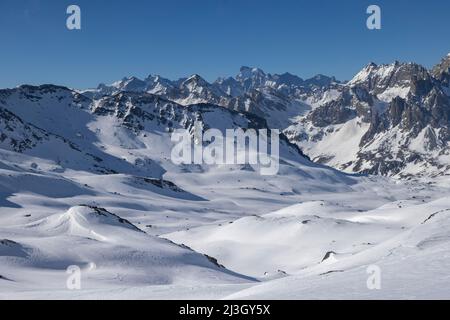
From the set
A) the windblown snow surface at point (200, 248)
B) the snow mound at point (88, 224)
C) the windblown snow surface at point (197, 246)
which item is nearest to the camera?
the windblown snow surface at point (200, 248)

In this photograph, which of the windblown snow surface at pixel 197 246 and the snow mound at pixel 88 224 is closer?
the windblown snow surface at pixel 197 246

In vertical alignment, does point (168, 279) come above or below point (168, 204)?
below

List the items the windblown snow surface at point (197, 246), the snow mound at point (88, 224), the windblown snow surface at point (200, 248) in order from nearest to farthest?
the windblown snow surface at point (200, 248) → the windblown snow surface at point (197, 246) → the snow mound at point (88, 224)

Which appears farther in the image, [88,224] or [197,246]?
[197,246]

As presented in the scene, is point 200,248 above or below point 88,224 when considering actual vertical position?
below

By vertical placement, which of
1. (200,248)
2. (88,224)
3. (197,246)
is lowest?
(200,248)

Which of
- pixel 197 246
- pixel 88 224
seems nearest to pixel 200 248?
pixel 197 246

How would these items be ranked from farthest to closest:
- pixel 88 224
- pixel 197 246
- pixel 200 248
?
pixel 197 246 < pixel 200 248 < pixel 88 224

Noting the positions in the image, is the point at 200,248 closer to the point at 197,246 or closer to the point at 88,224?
the point at 197,246

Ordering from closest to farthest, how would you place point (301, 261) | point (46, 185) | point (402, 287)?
point (402, 287) < point (301, 261) < point (46, 185)
